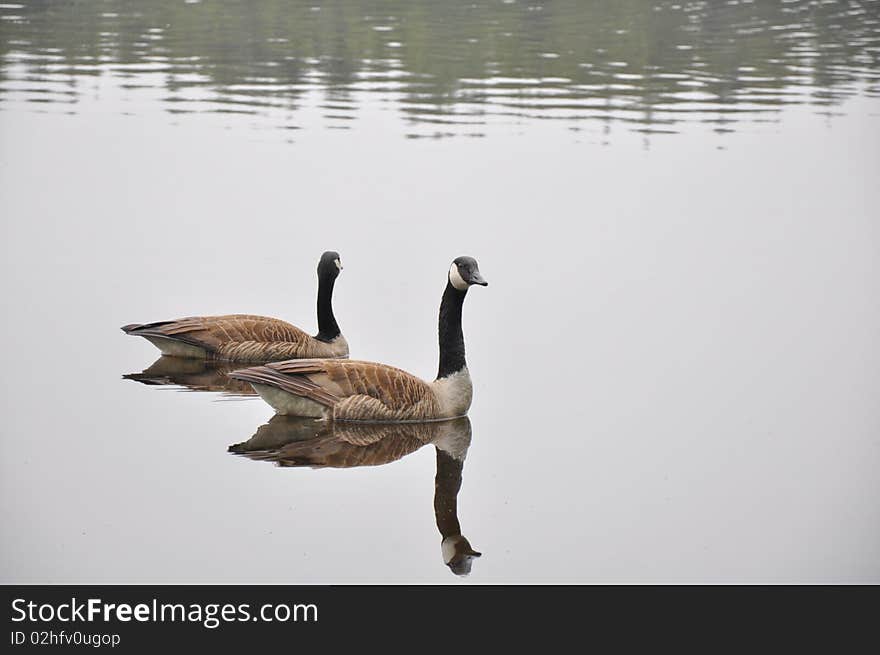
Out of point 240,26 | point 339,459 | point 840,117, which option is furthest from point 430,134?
point 240,26

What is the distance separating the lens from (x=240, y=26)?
39625mm

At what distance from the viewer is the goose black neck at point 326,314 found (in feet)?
41.5

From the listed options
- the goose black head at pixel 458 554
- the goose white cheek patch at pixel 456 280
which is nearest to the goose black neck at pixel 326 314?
the goose white cheek patch at pixel 456 280

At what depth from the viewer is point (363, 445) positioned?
10.4 metres

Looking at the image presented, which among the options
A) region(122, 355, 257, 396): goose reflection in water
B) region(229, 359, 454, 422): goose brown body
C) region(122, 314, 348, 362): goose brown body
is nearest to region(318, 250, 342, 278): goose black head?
region(122, 314, 348, 362): goose brown body

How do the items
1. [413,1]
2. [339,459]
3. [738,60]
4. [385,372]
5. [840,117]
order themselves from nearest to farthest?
[339,459] < [385,372] < [840,117] < [738,60] < [413,1]

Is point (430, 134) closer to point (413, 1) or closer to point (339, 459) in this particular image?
point (339, 459)

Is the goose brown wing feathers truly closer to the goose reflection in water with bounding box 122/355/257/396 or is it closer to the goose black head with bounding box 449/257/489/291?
the goose black head with bounding box 449/257/489/291

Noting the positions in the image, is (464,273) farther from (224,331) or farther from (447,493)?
(224,331)

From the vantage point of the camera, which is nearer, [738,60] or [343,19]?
[738,60]

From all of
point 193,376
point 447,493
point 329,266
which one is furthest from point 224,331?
point 447,493

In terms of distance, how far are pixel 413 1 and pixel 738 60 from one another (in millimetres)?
16178

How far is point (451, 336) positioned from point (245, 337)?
2251 mm

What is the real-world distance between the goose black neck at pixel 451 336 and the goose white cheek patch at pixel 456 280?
0.04 metres
